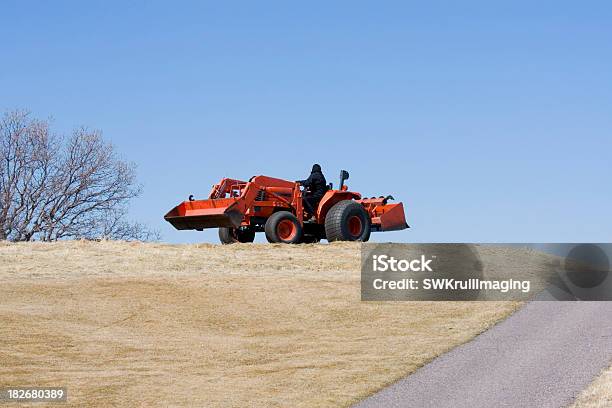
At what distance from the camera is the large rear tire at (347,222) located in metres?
31.7

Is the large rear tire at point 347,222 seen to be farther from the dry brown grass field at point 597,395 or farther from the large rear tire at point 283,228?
the dry brown grass field at point 597,395

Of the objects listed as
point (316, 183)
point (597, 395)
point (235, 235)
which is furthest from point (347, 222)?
point (597, 395)

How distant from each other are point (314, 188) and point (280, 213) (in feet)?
7.33

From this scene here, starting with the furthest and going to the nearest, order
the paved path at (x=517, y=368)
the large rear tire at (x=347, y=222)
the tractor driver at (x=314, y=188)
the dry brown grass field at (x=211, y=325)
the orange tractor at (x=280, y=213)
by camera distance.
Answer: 1. the tractor driver at (x=314, y=188)
2. the large rear tire at (x=347, y=222)
3. the orange tractor at (x=280, y=213)
4. the dry brown grass field at (x=211, y=325)
5. the paved path at (x=517, y=368)

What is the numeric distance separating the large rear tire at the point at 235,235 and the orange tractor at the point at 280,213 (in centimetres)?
79

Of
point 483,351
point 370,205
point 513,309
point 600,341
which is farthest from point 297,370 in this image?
point 370,205

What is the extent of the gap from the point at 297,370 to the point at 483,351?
12.3 feet

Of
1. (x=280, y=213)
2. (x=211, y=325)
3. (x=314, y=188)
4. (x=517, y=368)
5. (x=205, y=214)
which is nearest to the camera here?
(x=517, y=368)

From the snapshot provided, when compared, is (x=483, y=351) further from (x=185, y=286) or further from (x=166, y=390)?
(x=185, y=286)

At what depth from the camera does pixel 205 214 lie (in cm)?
3075

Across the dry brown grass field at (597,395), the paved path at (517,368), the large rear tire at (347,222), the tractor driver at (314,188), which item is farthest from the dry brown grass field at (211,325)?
the dry brown grass field at (597,395)

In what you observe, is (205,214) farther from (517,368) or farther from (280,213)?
(517,368)

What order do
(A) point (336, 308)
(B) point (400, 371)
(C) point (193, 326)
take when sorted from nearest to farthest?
(B) point (400, 371)
(C) point (193, 326)
(A) point (336, 308)

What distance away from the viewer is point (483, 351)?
Result: 18.0m
